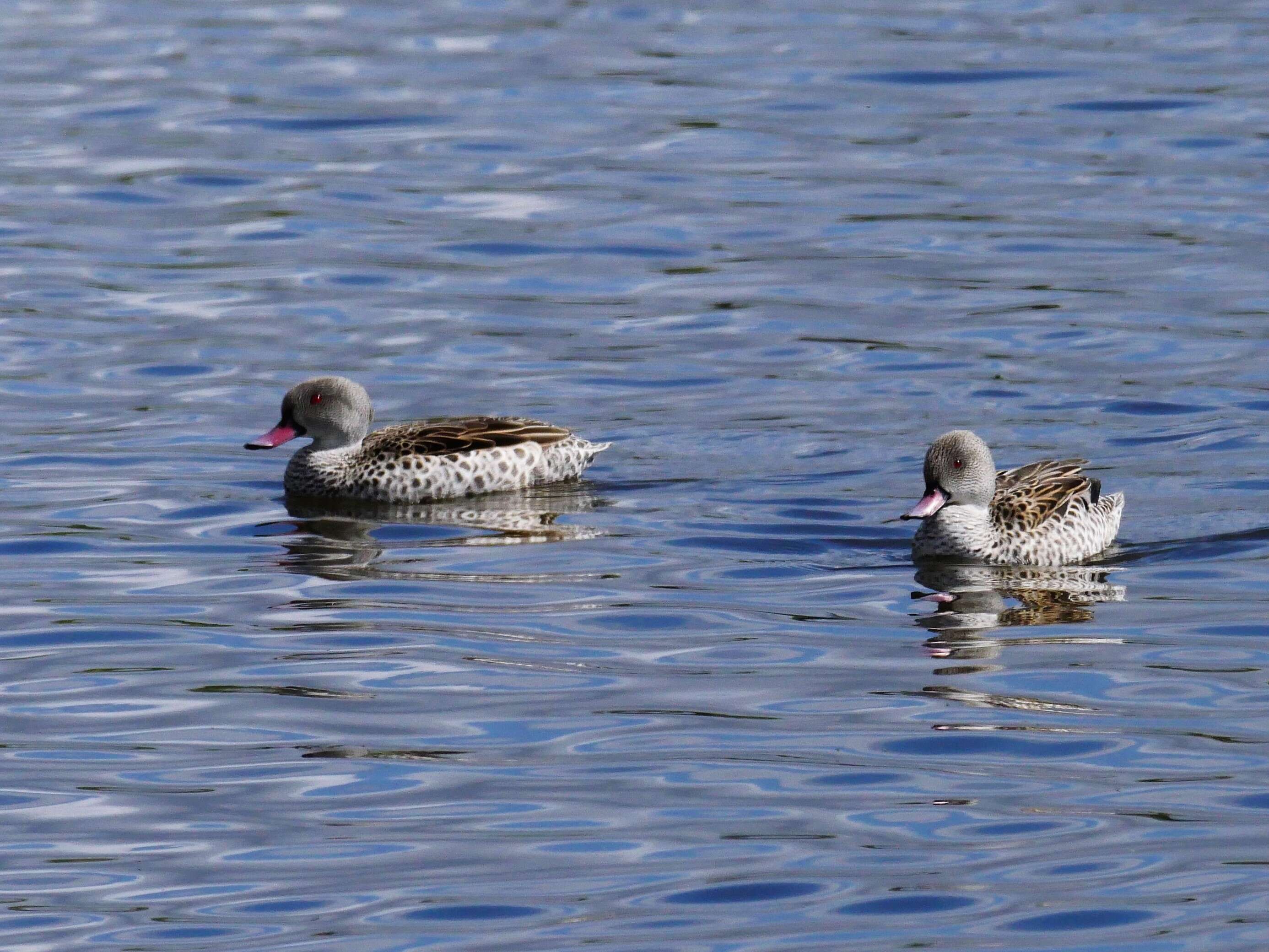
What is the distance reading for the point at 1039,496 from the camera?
14.1m

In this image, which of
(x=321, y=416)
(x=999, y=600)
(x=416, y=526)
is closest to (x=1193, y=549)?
(x=999, y=600)

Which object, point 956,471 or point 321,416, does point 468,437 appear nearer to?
point 321,416

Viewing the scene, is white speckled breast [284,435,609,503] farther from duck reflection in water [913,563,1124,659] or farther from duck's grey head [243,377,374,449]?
duck reflection in water [913,563,1124,659]

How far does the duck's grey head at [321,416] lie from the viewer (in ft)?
53.6

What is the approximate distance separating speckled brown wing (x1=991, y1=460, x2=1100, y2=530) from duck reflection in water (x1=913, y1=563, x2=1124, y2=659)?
0.92 ft

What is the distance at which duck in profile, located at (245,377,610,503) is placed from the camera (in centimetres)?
1580

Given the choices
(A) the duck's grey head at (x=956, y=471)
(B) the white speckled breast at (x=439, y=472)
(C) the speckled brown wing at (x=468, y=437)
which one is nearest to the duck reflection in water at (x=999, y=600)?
(A) the duck's grey head at (x=956, y=471)

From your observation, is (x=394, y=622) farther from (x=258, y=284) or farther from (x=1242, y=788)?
(x=258, y=284)

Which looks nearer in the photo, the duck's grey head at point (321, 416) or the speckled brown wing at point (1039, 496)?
the speckled brown wing at point (1039, 496)

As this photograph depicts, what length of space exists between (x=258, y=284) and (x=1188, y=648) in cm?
1131

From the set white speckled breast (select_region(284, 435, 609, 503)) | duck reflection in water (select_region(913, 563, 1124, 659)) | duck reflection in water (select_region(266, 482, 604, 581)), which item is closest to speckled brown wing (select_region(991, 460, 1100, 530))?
duck reflection in water (select_region(913, 563, 1124, 659))

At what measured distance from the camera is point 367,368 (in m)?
19.0

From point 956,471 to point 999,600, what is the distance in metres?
1.11

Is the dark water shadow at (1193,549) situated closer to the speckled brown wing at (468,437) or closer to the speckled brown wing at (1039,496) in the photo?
the speckled brown wing at (1039,496)
